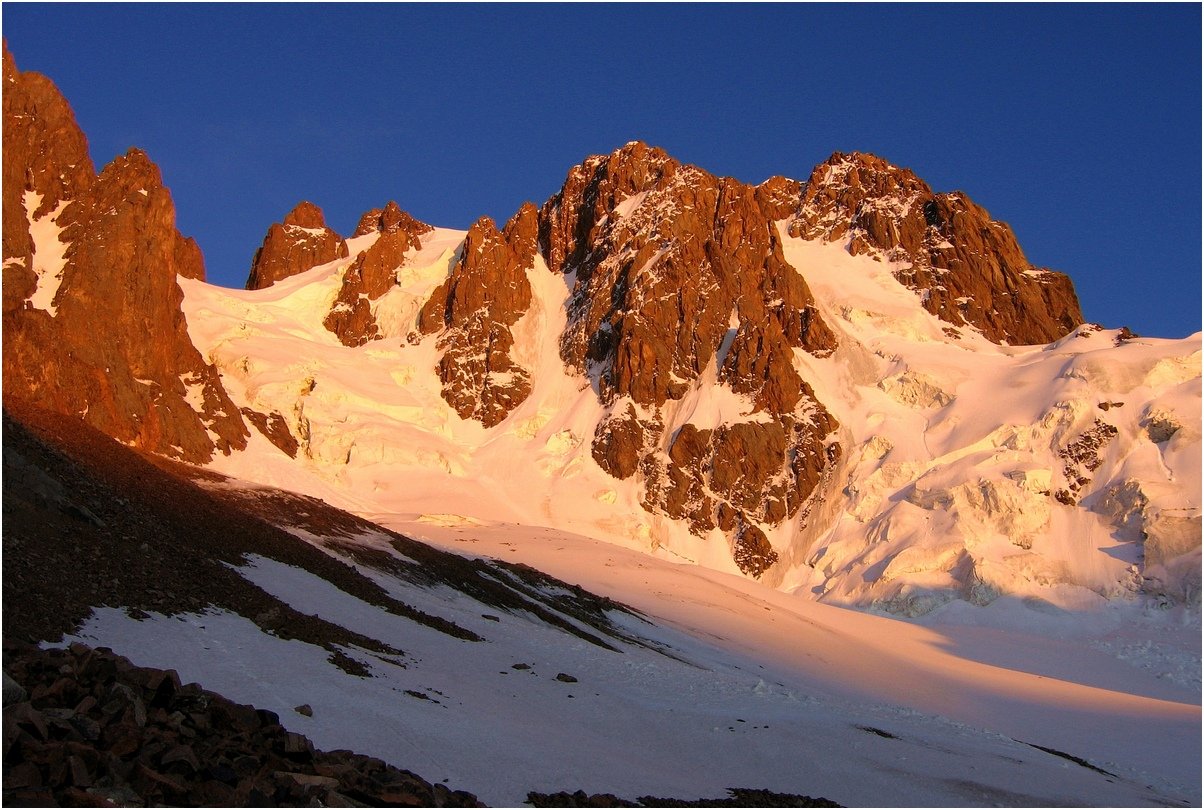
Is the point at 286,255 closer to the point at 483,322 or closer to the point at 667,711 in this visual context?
the point at 483,322

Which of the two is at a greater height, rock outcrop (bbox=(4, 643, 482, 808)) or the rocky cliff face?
the rocky cliff face

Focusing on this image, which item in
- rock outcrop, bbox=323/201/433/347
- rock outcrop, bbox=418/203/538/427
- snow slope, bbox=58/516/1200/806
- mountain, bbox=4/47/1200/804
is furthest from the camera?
rock outcrop, bbox=323/201/433/347

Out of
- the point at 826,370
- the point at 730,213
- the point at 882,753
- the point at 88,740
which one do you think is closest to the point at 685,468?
the point at 826,370

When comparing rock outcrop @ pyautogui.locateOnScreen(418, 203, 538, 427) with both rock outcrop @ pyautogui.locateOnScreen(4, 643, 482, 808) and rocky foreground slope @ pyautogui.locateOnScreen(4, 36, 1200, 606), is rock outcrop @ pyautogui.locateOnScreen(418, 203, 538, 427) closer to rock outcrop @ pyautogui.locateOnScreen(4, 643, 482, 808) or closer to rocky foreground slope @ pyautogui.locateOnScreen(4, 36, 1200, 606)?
rocky foreground slope @ pyautogui.locateOnScreen(4, 36, 1200, 606)

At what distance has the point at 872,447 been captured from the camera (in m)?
126

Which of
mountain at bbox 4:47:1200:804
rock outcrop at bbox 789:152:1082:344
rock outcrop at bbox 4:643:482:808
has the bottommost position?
rock outcrop at bbox 4:643:482:808

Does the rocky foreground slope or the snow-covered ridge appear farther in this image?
the snow-covered ridge

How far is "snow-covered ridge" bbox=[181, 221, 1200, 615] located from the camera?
4040 inches

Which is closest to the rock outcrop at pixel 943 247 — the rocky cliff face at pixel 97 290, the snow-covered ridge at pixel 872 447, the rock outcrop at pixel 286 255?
the snow-covered ridge at pixel 872 447

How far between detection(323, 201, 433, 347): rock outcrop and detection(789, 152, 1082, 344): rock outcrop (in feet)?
236

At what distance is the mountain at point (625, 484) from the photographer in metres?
23.1

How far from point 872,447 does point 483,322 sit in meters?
66.4

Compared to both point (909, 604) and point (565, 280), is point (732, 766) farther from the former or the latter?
point (565, 280)

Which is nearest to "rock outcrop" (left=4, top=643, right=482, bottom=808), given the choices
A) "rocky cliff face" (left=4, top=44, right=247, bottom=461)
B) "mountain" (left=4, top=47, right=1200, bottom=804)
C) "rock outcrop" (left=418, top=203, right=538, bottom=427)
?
"mountain" (left=4, top=47, right=1200, bottom=804)
